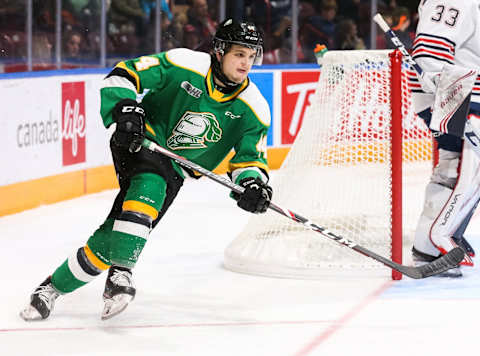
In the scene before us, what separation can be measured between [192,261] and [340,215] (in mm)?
674

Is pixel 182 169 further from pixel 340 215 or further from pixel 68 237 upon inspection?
pixel 68 237

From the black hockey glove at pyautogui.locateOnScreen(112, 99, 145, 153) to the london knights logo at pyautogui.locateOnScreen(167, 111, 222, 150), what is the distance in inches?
10.8

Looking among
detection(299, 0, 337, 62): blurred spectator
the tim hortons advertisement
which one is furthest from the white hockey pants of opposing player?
detection(299, 0, 337, 62): blurred spectator

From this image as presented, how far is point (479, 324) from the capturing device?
335cm

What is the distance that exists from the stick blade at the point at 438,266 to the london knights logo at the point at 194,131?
0.89 metres

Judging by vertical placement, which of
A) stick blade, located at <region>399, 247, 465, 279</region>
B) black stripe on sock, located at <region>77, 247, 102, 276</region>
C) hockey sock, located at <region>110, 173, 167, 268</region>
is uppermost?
hockey sock, located at <region>110, 173, 167, 268</region>

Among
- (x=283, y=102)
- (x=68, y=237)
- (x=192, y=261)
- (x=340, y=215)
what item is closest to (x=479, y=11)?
(x=340, y=215)

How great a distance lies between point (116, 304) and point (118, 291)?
4cm

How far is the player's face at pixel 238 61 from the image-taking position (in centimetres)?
329

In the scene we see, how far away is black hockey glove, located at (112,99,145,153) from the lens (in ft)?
10.0

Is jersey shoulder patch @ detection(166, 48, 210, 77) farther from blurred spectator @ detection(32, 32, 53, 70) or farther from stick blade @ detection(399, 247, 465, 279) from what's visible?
blurred spectator @ detection(32, 32, 53, 70)

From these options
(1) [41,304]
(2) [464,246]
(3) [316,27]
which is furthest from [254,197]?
(3) [316,27]

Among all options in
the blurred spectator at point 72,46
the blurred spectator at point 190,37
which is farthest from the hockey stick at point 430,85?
the blurred spectator at point 190,37

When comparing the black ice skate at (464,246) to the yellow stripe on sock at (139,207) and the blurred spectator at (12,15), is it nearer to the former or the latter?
the yellow stripe on sock at (139,207)
